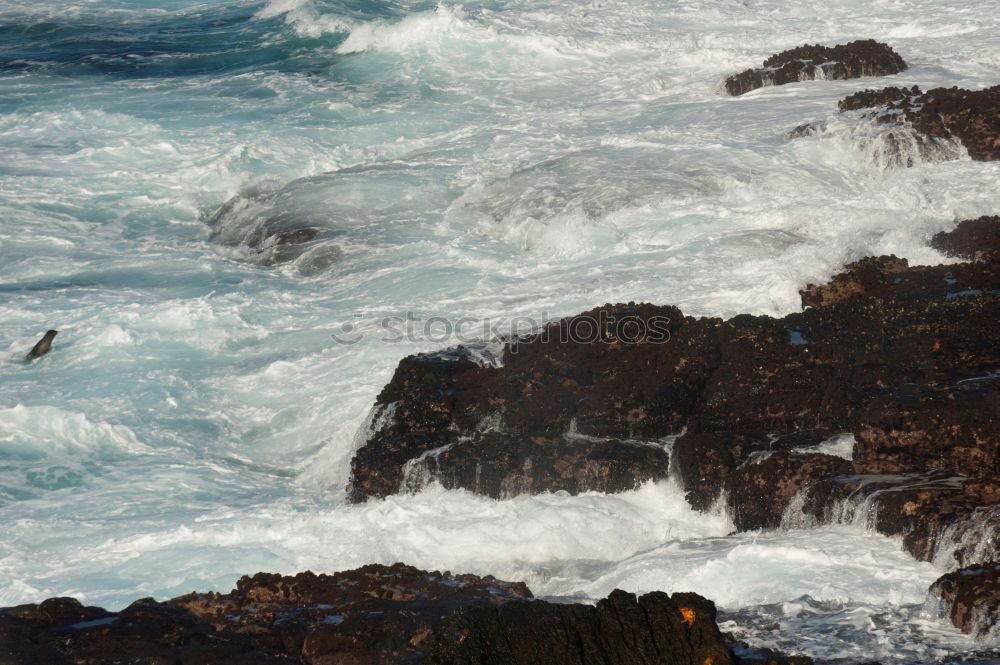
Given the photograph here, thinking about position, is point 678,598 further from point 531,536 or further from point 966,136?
point 966,136

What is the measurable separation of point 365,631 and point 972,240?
286 inches

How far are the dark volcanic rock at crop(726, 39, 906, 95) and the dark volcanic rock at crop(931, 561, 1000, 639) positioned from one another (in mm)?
13136

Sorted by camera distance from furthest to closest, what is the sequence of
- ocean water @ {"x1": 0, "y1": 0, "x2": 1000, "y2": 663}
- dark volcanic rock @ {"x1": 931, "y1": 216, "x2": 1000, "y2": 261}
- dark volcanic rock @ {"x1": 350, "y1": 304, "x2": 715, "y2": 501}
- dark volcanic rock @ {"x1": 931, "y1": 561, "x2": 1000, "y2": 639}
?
dark volcanic rock @ {"x1": 931, "y1": 216, "x2": 1000, "y2": 261} → dark volcanic rock @ {"x1": 350, "y1": 304, "x2": 715, "y2": 501} → ocean water @ {"x1": 0, "y1": 0, "x2": 1000, "y2": 663} → dark volcanic rock @ {"x1": 931, "y1": 561, "x2": 1000, "y2": 639}

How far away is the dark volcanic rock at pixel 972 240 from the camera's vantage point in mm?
9833

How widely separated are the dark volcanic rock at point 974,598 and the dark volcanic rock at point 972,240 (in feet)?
16.3

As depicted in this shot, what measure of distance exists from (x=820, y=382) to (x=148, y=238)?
10.1m

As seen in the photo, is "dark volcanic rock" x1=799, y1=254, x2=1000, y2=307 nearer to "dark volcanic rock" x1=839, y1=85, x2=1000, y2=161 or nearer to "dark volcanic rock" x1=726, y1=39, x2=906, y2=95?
"dark volcanic rock" x1=839, y1=85, x2=1000, y2=161

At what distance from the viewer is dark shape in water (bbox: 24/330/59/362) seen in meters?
11.3

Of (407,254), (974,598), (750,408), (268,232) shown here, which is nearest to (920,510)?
(974,598)

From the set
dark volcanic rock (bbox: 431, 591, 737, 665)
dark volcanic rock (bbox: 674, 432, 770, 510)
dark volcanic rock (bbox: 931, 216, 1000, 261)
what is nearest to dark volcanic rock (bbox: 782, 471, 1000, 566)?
dark volcanic rock (bbox: 674, 432, 770, 510)

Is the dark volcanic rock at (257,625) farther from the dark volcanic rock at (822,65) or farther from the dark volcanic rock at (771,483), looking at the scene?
the dark volcanic rock at (822,65)

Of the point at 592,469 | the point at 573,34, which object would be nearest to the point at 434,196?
the point at 592,469

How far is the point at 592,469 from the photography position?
7.95 meters

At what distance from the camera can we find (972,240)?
10.1m
